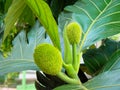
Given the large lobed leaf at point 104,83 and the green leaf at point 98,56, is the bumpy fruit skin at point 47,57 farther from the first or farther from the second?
the green leaf at point 98,56

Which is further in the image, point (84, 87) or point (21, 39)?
point (21, 39)

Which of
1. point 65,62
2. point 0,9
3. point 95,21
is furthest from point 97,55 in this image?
point 0,9

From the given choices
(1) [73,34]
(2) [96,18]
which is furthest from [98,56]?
(1) [73,34]

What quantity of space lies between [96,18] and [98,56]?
0.39 feet

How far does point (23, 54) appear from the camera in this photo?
51 centimetres

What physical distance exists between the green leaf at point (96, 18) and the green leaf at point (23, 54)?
0.26ft

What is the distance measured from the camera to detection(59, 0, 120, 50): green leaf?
1.58 ft

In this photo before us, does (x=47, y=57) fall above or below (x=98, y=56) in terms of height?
above

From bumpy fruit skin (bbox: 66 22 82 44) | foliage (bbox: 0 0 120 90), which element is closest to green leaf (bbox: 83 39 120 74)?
foliage (bbox: 0 0 120 90)

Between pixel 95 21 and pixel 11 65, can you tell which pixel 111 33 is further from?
pixel 11 65

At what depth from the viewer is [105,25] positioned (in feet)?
1.62

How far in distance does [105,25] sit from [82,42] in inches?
2.4

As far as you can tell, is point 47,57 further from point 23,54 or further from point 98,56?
point 98,56

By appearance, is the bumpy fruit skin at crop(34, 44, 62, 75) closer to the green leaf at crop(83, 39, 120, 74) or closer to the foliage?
the foliage
